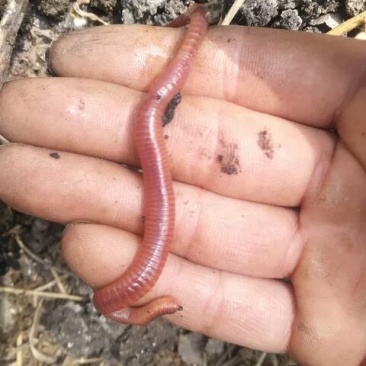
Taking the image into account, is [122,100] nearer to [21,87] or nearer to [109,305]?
[21,87]

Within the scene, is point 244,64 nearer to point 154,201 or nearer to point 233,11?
point 233,11

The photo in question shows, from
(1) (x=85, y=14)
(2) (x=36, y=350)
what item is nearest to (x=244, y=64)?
(1) (x=85, y=14)

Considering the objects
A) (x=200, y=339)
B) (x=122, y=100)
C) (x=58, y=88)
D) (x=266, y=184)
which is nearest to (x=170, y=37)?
(x=122, y=100)

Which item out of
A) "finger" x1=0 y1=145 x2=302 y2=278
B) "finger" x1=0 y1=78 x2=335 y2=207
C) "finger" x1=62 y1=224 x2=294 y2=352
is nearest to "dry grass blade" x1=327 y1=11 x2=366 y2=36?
"finger" x1=0 y1=78 x2=335 y2=207

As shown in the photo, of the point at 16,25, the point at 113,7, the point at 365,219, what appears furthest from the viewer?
the point at 113,7

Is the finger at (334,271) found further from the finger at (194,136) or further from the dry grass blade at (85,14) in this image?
the dry grass blade at (85,14)
